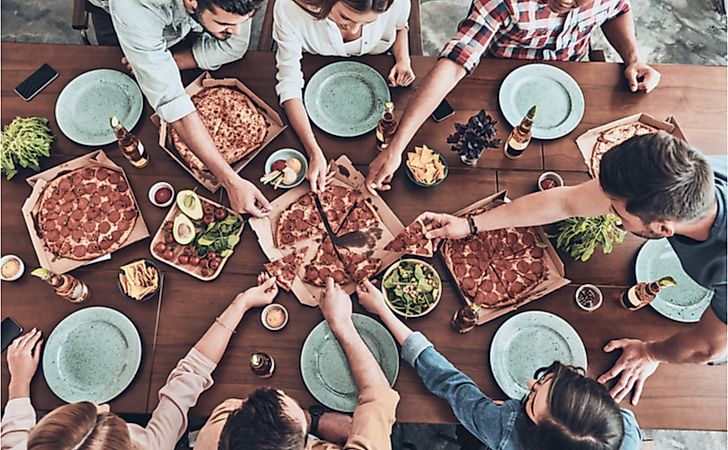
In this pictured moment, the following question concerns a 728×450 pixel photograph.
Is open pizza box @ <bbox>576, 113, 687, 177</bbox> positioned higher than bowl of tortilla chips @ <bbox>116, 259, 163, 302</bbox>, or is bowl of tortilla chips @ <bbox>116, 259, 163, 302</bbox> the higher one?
open pizza box @ <bbox>576, 113, 687, 177</bbox>

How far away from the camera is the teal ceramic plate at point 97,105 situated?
2.15m

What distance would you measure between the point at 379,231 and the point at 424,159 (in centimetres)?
33

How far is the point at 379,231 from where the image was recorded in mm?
2092

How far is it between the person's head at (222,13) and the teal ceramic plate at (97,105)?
1.57 ft

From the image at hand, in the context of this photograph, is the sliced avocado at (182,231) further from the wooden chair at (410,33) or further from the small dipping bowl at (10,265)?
the wooden chair at (410,33)

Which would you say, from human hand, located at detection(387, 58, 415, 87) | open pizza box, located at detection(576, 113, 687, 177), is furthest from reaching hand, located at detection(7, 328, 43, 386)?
open pizza box, located at detection(576, 113, 687, 177)

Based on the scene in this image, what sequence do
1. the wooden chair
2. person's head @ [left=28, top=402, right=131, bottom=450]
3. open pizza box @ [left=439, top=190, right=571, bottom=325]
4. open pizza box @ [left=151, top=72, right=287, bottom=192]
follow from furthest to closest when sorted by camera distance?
the wooden chair
open pizza box @ [left=151, top=72, right=287, bottom=192]
open pizza box @ [left=439, top=190, right=571, bottom=325]
person's head @ [left=28, top=402, right=131, bottom=450]

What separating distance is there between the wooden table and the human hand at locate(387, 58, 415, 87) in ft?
0.14

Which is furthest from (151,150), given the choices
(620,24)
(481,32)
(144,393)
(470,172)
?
(620,24)

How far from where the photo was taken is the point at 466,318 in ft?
6.22

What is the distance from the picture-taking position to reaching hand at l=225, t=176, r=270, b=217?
6.70 ft

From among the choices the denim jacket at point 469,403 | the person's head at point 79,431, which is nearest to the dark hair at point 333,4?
the denim jacket at point 469,403

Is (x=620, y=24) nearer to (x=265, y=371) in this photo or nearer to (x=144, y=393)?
(x=265, y=371)

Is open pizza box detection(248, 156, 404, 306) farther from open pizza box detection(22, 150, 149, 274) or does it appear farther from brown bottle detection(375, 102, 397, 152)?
open pizza box detection(22, 150, 149, 274)
